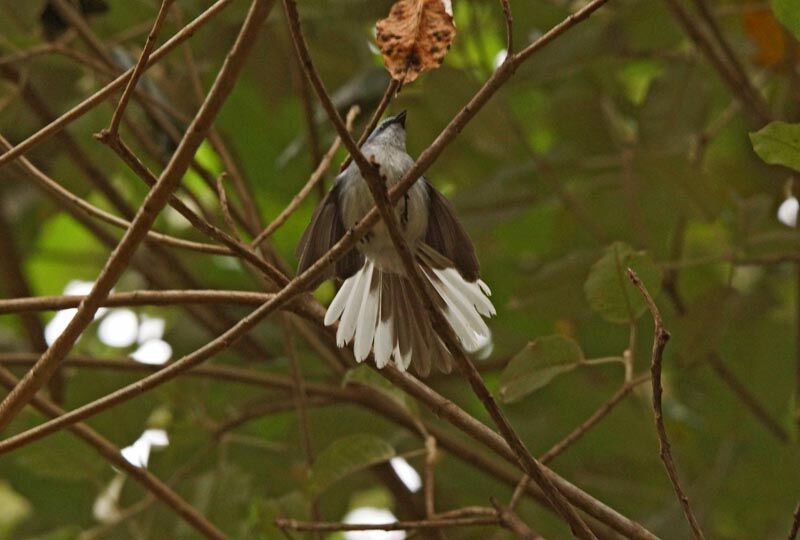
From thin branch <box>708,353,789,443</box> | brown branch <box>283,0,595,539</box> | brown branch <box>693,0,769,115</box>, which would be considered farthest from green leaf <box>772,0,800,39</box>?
thin branch <box>708,353,789,443</box>

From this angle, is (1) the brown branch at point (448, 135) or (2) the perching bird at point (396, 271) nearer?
(1) the brown branch at point (448, 135)

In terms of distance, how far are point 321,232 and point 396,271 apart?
0.28m

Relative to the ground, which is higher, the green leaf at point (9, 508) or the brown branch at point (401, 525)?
the green leaf at point (9, 508)

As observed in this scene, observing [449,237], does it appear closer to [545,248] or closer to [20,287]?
[545,248]

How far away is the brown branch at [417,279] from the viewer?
1178mm

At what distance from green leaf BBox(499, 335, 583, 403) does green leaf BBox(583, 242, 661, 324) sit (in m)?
0.08

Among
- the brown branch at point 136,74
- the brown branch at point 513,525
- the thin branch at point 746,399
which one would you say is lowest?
the thin branch at point 746,399

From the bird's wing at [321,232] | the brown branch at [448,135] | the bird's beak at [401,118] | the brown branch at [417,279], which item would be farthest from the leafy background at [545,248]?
the brown branch at [448,135]

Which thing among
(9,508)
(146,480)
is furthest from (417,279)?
(9,508)

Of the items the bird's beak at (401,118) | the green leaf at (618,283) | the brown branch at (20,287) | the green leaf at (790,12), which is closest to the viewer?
the green leaf at (790,12)

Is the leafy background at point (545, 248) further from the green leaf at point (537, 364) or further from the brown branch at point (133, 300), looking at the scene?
the brown branch at point (133, 300)

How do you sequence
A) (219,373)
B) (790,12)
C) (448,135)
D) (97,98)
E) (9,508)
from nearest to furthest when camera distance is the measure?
(448,135), (97,98), (790,12), (219,373), (9,508)

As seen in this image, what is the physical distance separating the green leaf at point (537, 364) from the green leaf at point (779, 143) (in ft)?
1.34

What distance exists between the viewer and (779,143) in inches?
62.9
